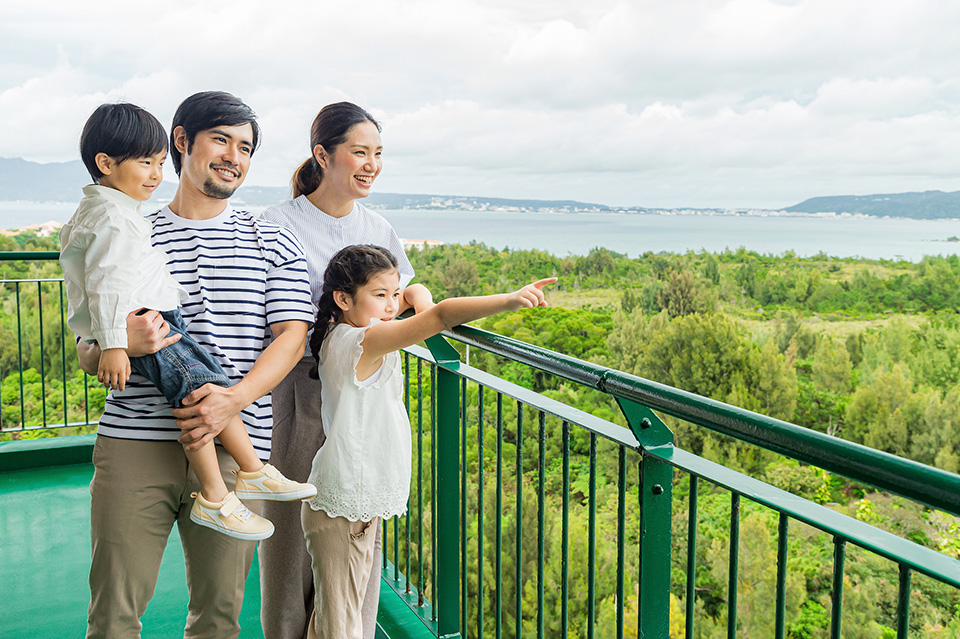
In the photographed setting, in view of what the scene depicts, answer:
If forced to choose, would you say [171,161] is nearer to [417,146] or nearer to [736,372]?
[736,372]

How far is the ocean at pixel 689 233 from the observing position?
47.7 metres

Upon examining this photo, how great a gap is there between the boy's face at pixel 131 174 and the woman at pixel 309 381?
0.48 metres

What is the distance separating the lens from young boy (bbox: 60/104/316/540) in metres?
1.34

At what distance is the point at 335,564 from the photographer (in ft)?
5.36

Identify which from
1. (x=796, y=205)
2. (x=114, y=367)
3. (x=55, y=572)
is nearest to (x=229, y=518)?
(x=114, y=367)

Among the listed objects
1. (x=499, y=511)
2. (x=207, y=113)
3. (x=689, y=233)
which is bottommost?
(x=499, y=511)

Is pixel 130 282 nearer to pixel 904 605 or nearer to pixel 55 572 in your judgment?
pixel 904 605

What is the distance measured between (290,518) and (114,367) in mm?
735

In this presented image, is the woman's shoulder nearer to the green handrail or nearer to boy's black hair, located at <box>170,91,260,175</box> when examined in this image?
boy's black hair, located at <box>170,91,260,175</box>

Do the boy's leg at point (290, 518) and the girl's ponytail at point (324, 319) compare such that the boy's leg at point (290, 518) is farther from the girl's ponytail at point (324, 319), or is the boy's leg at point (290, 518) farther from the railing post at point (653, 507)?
the railing post at point (653, 507)

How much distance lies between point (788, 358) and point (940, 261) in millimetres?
15313

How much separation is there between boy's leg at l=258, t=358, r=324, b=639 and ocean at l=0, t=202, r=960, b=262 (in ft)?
136

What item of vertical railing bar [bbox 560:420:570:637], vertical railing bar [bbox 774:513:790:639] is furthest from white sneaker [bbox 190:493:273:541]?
vertical railing bar [bbox 774:513:790:639]

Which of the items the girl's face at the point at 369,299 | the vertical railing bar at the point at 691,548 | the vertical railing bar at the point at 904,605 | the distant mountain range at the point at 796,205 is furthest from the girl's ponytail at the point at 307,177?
the distant mountain range at the point at 796,205
